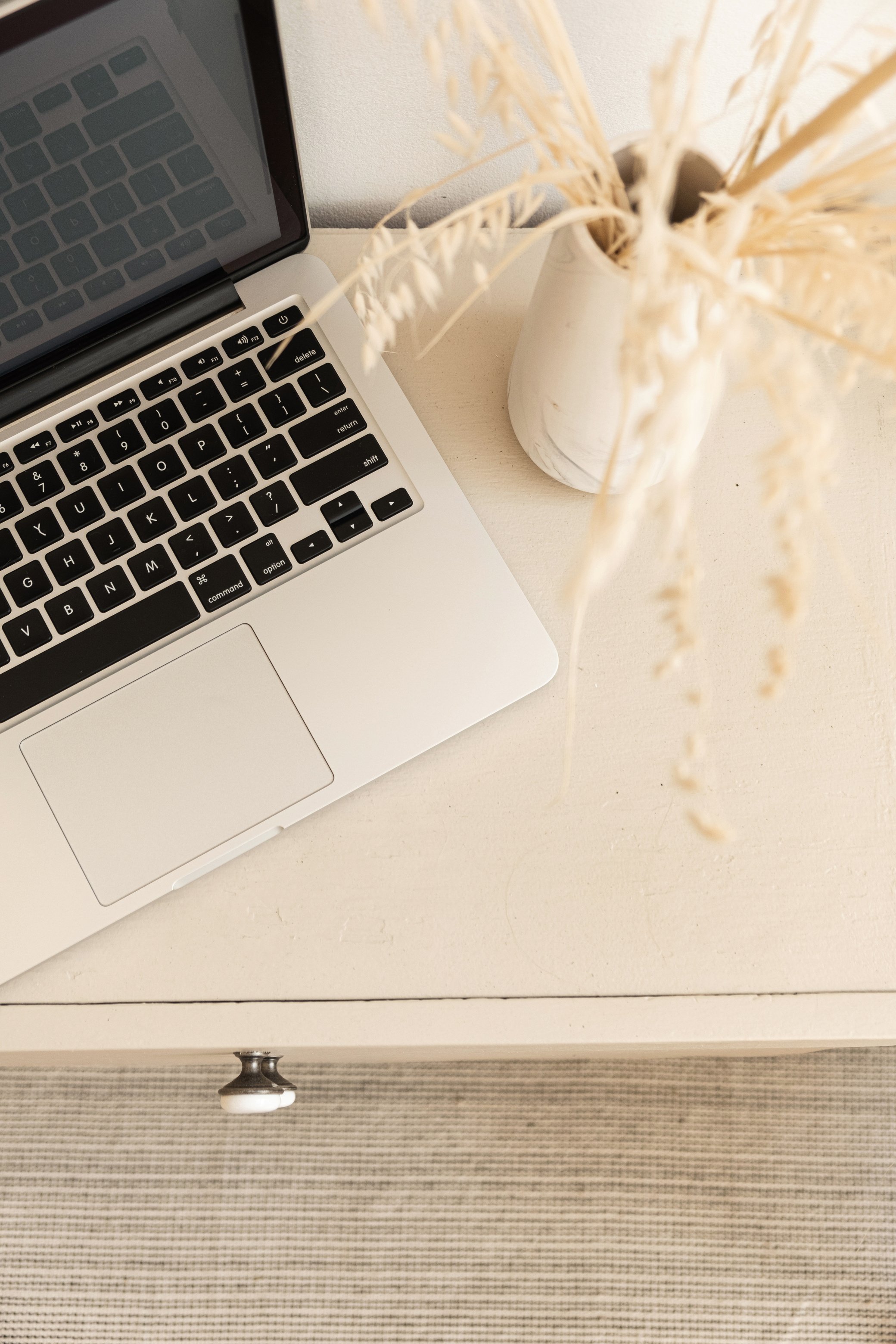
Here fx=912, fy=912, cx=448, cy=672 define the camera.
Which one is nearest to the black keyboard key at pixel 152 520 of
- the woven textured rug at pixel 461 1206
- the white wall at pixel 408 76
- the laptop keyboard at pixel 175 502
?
the laptop keyboard at pixel 175 502

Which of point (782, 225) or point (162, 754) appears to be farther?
point (162, 754)

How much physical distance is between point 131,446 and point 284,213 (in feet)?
0.50

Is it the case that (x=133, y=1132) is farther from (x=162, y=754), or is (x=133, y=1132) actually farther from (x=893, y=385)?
(x=893, y=385)

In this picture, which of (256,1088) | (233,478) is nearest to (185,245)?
(233,478)

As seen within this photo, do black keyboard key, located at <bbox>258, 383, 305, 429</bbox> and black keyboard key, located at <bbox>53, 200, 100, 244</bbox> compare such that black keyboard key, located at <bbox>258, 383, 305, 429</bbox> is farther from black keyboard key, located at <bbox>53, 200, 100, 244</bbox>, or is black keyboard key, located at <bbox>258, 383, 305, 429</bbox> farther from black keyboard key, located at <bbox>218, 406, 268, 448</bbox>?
black keyboard key, located at <bbox>53, 200, 100, 244</bbox>

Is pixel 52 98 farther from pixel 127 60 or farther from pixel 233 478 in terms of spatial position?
pixel 233 478

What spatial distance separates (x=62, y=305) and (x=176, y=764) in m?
0.25

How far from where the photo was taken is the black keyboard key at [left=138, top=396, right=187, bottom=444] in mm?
492

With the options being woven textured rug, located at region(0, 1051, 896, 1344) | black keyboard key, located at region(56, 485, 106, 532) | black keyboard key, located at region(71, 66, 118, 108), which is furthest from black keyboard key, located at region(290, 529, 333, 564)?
woven textured rug, located at region(0, 1051, 896, 1344)

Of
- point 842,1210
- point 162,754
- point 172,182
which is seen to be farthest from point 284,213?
point 842,1210

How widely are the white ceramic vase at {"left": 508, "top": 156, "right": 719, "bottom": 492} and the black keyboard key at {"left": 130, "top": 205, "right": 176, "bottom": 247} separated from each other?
19 centimetres

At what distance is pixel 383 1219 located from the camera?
2.79 feet

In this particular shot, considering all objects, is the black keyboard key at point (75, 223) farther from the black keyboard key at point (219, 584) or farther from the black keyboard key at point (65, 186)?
the black keyboard key at point (219, 584)

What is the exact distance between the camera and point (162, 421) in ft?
1.62
